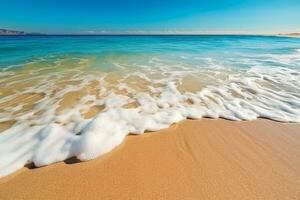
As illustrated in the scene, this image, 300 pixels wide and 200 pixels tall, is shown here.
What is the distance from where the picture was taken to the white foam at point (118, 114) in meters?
2.52

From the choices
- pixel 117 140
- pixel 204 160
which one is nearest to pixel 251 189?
pixel 204 160

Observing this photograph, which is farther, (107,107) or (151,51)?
(151,51)

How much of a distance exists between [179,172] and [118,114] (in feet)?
5.73

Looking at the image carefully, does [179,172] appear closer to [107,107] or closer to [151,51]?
[107,107]

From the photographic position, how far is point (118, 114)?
3.56 m

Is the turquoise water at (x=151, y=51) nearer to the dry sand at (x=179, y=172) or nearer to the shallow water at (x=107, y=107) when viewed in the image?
the shallow water at (x=107, y=107)

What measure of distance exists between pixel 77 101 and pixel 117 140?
197 cm

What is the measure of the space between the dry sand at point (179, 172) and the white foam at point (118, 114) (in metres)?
0.26

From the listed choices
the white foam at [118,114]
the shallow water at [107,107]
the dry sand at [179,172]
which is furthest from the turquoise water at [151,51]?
the dry sand at [179,172]

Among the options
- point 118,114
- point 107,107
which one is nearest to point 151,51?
point 107,107

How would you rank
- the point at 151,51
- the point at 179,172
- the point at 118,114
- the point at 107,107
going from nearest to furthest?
the point at 179,172, the point at 118,114, the point at 107,107, the point at 151,51

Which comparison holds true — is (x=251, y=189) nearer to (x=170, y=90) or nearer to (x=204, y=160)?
(x=204, y=160)

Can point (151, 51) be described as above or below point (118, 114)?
above

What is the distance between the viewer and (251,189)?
75.4 inches
